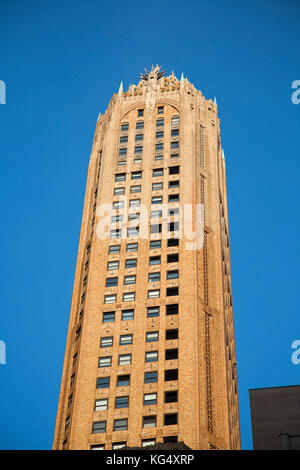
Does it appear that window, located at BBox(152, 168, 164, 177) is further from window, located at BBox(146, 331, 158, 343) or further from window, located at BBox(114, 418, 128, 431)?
window, located at BBox(114, 418, 128, 431)

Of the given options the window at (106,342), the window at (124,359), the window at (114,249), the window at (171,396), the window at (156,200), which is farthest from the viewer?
the window at (156,200)

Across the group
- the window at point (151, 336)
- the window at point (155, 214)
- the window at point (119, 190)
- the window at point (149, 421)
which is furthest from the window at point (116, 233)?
the window at point (149, 421)

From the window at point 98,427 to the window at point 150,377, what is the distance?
6.22 meters

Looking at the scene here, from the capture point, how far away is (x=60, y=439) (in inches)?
3361

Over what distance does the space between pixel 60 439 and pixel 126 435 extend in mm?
8621

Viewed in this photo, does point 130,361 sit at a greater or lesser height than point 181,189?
lesser

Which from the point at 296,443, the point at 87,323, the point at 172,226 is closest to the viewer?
the point at 296,443

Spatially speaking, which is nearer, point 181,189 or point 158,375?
point 158,375

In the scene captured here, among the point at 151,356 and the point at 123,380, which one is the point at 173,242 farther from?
the point at 123,380

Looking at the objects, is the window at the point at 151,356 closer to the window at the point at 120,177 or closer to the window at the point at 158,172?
the window at the point at 158,172

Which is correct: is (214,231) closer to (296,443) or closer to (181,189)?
(181,189)

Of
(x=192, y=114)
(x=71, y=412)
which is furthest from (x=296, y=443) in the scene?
(x=192, y=114)

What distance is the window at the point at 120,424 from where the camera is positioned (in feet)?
267

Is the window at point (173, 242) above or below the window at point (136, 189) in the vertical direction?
below
